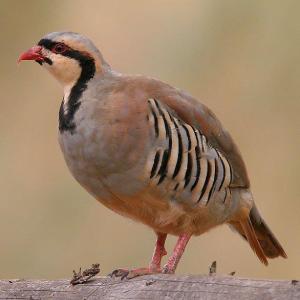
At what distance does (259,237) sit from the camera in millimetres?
6223

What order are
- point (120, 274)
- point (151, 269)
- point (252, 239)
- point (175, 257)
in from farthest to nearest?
point (252, 239)
point (175, 257)
point (151, 269)
point (120, 274)

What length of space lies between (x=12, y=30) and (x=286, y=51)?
210 centimetres

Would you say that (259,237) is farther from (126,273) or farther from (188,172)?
(126,273)

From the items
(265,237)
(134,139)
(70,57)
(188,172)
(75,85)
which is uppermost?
(70,57)

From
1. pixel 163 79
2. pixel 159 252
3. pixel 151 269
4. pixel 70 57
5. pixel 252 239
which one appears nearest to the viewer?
pixel 151 269

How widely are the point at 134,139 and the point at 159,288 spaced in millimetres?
984

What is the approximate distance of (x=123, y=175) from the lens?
5332 mm

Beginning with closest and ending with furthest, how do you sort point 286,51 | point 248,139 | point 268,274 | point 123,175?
point 123,175, point 268,274, point 248,139, point 286,51

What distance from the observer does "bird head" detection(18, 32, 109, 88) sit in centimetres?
536

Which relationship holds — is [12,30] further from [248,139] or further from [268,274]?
[268,274]

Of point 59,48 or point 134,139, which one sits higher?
point 59,48

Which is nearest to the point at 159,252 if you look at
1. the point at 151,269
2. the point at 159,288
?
the point at 151,269

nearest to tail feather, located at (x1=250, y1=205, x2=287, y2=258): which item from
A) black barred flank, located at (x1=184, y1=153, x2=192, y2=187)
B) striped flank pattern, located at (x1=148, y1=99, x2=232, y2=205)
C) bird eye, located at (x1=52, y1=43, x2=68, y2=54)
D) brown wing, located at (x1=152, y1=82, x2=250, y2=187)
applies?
brown wing, located at (x1=152, y1=82, x2=250, y2=187)

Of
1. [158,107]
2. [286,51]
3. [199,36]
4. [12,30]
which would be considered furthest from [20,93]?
[158,107]
